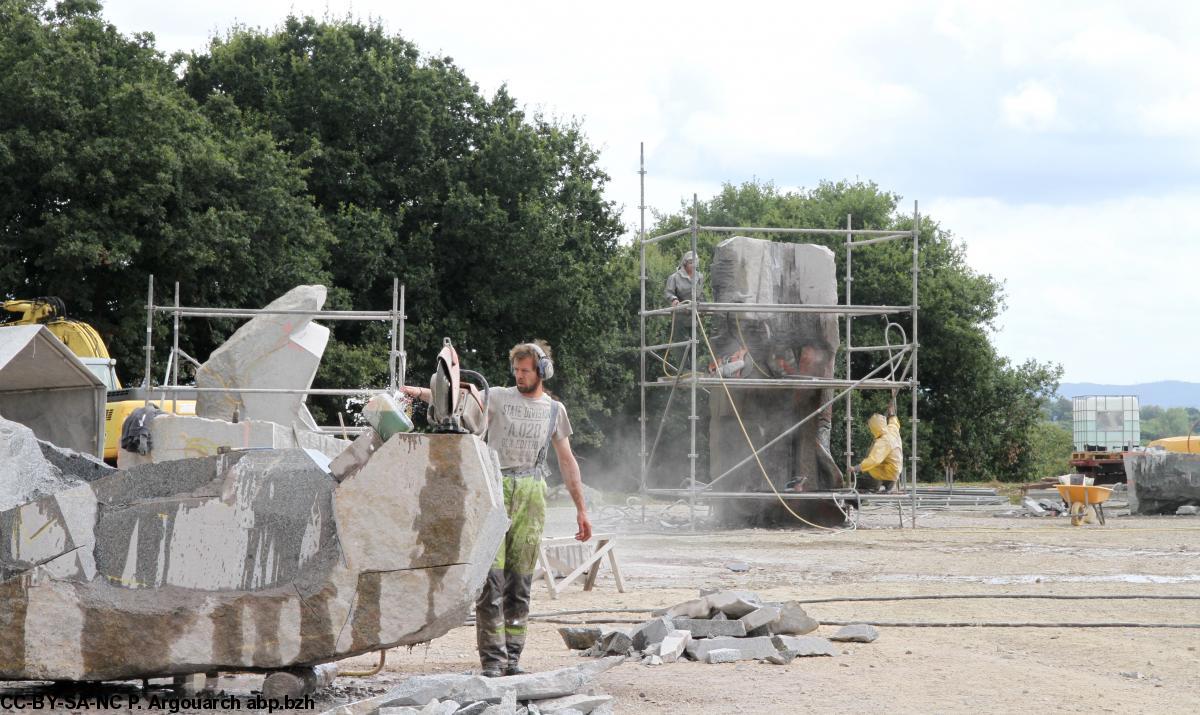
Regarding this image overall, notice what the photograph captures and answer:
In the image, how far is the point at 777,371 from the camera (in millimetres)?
19828

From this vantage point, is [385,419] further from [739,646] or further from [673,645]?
[739,646]

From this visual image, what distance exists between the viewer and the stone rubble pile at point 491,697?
17.2ft

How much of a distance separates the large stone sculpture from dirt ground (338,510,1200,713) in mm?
1045

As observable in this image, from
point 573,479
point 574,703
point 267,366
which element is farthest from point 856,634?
point 267,366

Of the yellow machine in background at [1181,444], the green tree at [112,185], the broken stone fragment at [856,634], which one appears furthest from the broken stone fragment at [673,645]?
the yellow machine in background at [1181,444]

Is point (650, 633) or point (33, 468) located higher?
point (33, 468)

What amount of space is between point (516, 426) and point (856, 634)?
262 cm

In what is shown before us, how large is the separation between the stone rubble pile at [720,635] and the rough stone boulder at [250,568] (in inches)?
73.3

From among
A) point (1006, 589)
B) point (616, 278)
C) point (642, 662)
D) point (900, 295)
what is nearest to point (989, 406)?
point (900, 295)

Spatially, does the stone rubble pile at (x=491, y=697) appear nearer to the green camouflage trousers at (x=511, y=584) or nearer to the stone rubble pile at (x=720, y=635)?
the green camouflage trousers at (x=511, y=584)

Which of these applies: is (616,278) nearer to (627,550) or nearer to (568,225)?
Answer: (568,225)

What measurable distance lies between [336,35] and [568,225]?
21.0ft

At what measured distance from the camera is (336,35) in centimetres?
3048

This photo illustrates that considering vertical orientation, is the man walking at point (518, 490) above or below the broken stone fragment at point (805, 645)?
above
